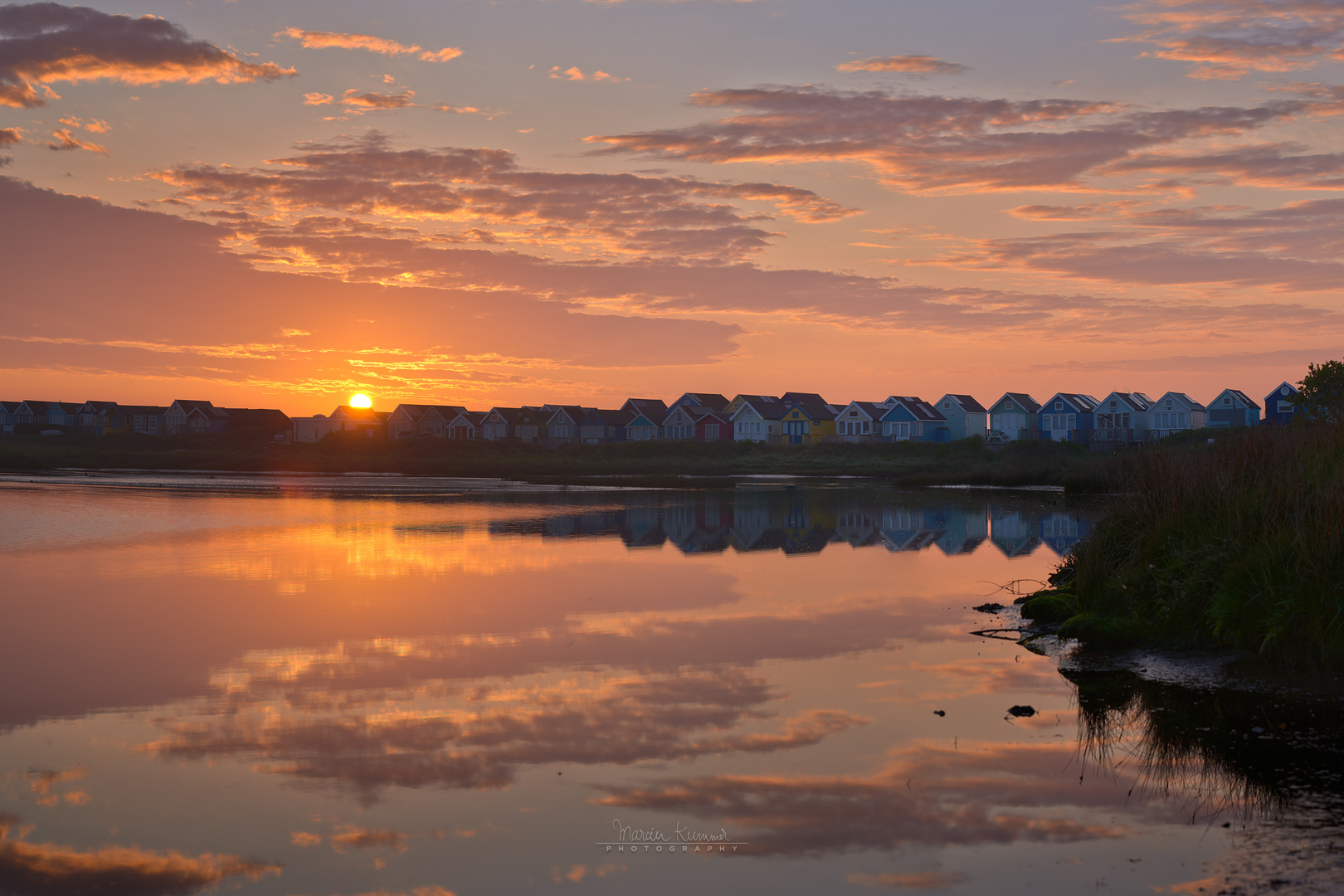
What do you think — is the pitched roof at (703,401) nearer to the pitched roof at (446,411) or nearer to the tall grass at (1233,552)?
the pitched roof at (446,411)

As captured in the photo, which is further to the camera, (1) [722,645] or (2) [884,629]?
(2) [884,629]

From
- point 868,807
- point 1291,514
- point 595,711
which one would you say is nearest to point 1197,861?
point 868,807

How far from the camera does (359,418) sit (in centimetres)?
15025

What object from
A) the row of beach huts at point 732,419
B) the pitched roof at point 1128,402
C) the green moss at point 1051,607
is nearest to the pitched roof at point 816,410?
the row of beach huts at point 732,419

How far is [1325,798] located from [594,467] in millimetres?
78483

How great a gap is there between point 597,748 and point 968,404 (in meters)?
107

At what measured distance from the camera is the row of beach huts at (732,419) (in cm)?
10262

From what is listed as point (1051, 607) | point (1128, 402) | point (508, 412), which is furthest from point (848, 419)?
point (1051, 607)

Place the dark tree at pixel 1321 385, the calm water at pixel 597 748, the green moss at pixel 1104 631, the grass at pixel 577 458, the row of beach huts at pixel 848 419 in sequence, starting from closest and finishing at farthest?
the calm water at pixel 597 748, the green moss at pixel 1104 631, the dark tree at pixel 1321 385, the grass at pixel 577 458, the row of beach huts at pixel 848 419

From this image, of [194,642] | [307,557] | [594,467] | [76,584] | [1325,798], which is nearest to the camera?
[1325,798]

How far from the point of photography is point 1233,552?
12.4m

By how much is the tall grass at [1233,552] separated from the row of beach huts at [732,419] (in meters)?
78.5

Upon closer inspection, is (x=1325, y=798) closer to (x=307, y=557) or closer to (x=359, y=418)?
(x=307, y=557)

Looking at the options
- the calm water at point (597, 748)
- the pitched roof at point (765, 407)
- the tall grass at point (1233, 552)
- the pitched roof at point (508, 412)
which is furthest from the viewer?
the pitched roof at point (508, 412)
